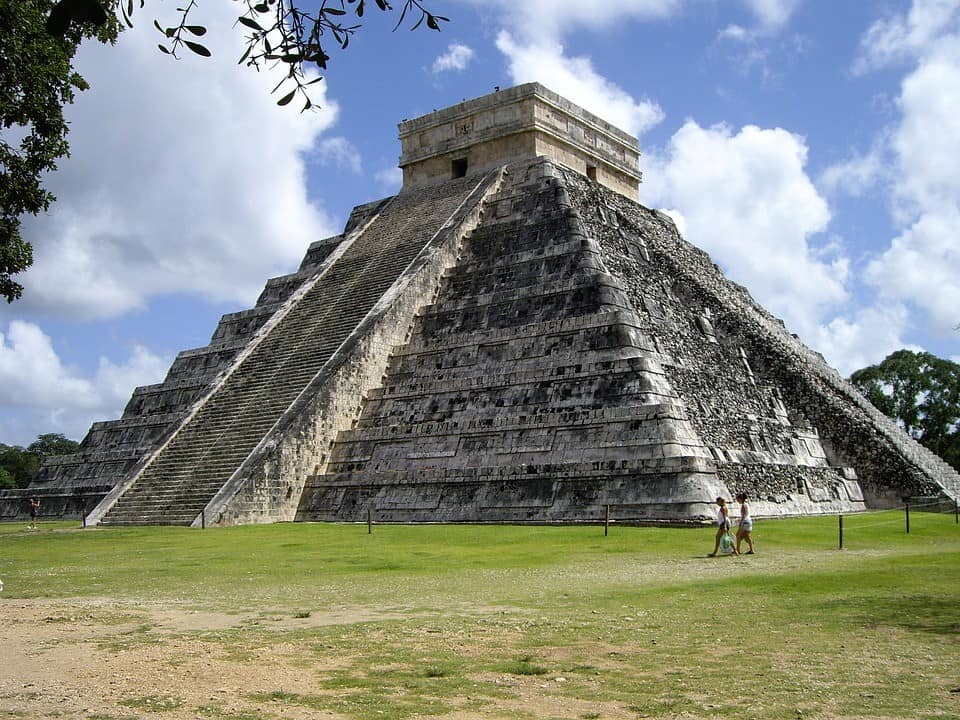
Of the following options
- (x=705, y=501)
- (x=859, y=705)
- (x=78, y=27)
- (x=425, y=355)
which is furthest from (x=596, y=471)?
(x=859, y=705)

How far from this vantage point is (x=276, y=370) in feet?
71.2

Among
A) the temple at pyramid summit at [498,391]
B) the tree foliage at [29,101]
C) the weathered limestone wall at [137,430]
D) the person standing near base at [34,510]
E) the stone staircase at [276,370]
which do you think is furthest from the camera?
the weathered limestone wall at [137,430]

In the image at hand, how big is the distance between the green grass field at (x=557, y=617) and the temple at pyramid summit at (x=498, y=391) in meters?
2.63

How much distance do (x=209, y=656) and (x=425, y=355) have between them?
14.6 metres

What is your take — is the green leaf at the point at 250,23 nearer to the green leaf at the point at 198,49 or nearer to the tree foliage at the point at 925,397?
the green leaf at the point at 198,49

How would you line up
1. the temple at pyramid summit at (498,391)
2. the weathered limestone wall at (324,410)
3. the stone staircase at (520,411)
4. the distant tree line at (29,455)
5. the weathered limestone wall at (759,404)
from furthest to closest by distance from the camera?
1. the distant tree line at (29,455)
2. the weathered limestone wall at (759,404)
3. the weathered limestone wall at (324,410)
4. the temple at pyramid summit at (498,391)
5. the stone staircase at (520,411)

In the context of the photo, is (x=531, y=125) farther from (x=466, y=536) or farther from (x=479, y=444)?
(x=466, y=536)

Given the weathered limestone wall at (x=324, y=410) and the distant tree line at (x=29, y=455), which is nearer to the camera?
the weathered limestone wall at (x=324, y=410)

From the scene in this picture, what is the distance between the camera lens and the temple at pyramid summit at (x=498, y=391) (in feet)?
55.0

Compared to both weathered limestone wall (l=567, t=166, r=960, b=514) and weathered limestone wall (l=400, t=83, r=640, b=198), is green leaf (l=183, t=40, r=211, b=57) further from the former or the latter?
weathered limestone wall (l=400, t=83, r=640, b=198)

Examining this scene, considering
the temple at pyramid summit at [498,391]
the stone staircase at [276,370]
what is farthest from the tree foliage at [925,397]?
the stone staircase at [276,370]

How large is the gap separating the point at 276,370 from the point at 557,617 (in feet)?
50.1

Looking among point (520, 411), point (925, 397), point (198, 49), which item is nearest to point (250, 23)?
point (198, 49)

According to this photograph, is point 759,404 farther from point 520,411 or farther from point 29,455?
point 29,455
